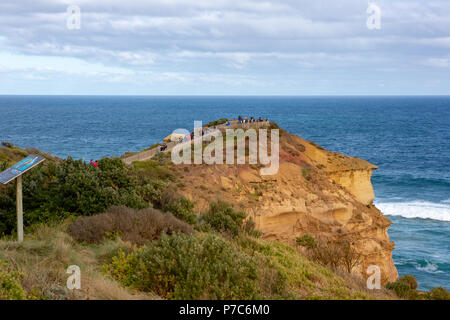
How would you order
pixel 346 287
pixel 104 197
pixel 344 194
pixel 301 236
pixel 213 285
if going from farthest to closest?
pixel 344 194
pixel 301 236
pixel 104 197
pixel 346 287
pixel 213 285

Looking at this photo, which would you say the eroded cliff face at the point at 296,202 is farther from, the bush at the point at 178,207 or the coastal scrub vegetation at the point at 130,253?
the coastal scrub vegetation at the point at 130,253

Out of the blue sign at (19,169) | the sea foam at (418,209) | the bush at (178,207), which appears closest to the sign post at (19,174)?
the blue sign at (19,169)

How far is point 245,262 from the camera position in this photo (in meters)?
9.02

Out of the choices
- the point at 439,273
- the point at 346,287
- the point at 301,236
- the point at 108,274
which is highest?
the point at 108,274

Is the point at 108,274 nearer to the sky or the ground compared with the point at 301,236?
nearer to the sky

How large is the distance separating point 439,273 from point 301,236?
44.0ft

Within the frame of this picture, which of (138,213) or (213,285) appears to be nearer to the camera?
(213,285)

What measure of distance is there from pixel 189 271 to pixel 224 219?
354 inches

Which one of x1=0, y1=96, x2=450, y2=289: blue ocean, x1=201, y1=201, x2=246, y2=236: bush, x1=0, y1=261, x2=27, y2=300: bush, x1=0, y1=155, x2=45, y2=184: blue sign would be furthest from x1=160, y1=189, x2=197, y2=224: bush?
x1=0, y1=96, x2=450, y2=289: blue ocean

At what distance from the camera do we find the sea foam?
1694 inches

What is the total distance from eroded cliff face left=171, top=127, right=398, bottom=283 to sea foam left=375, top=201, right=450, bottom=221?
17.3m
